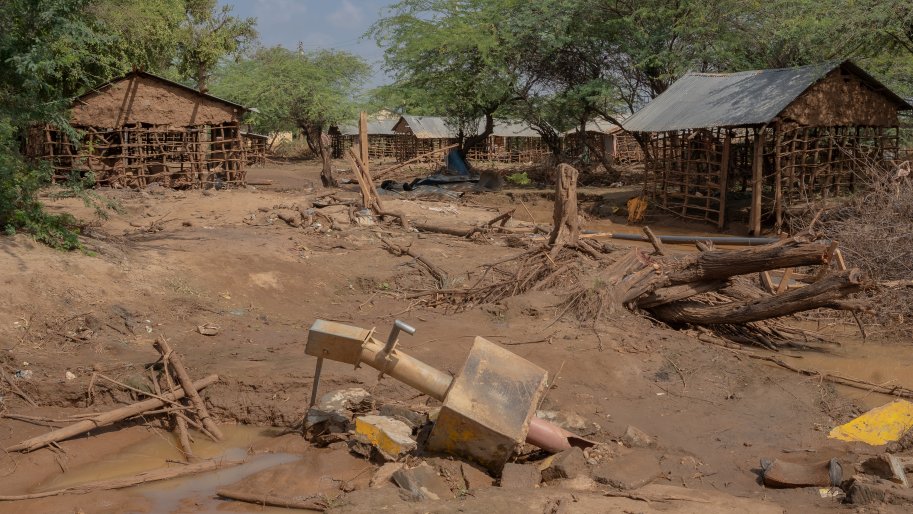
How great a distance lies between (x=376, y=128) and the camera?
4759cm

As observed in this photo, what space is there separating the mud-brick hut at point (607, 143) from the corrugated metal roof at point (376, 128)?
43.7 ft

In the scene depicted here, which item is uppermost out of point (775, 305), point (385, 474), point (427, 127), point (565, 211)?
point (427, 127)

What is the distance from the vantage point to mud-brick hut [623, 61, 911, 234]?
49.9 ft

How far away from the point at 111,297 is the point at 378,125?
41.2 meters

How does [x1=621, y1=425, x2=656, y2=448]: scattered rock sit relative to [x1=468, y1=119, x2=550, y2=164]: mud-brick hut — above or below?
below

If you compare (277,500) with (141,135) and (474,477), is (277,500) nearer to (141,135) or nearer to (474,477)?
(474,477)

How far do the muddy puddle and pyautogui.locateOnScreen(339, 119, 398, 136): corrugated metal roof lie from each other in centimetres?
3957

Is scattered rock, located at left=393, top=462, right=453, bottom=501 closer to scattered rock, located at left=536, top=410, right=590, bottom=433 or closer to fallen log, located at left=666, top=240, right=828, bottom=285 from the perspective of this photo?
scattered rock, located at left=536, top=410, right=590, bottom=433

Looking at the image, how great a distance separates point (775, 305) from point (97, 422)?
586cm

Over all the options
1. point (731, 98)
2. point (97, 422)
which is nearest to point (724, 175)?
point (731, 98)

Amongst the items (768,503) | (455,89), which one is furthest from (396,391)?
(455,89)

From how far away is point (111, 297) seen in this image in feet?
25.5

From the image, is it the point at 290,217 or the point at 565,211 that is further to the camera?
the point at 290,217

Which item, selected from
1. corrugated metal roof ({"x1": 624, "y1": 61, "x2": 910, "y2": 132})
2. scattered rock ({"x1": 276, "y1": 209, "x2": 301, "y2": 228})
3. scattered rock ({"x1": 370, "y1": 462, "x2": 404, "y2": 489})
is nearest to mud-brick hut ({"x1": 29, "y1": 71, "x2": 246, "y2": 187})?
scattered rock ({"x1": 276, "y1": 209, "x2": 301, "y2": 228})
